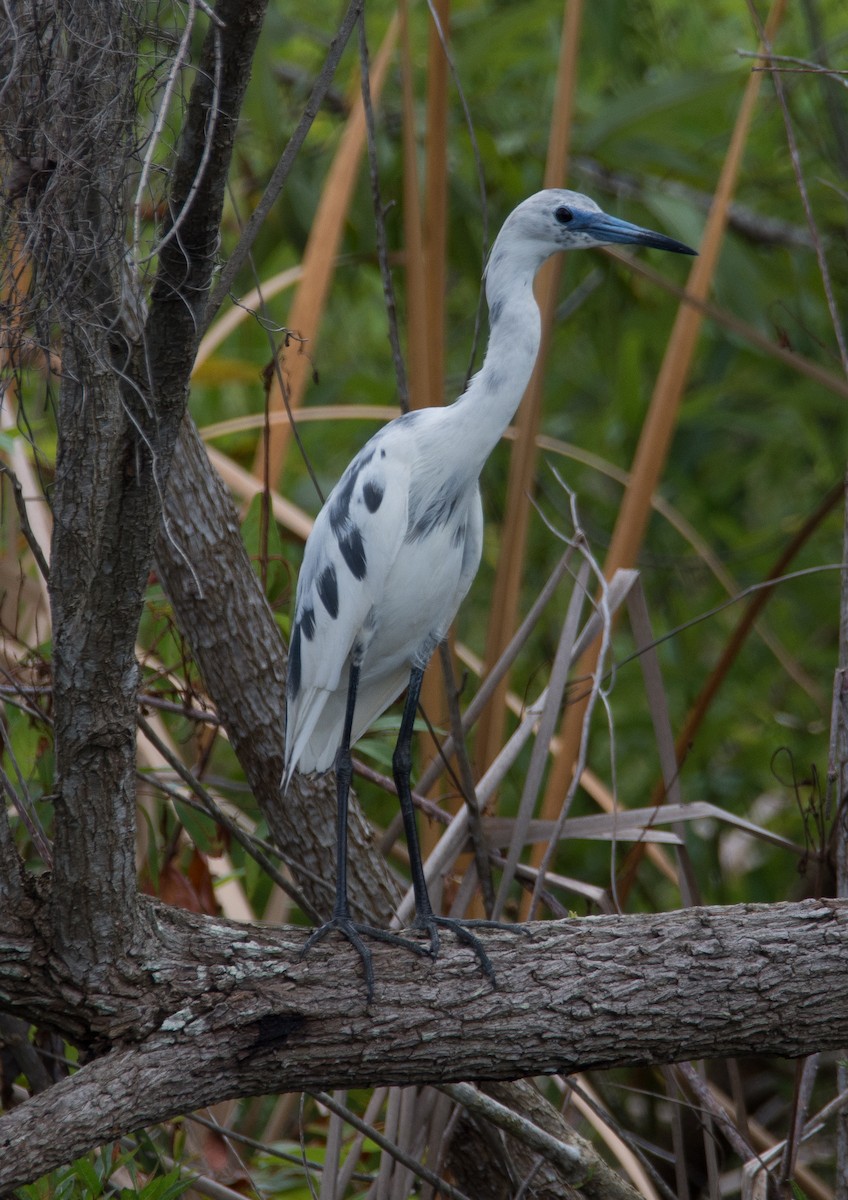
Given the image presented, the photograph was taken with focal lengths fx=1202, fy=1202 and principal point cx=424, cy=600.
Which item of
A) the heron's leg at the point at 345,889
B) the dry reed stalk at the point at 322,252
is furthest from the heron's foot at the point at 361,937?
the dry reed stalk at the point at 322,252

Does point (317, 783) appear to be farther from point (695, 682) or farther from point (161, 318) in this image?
point (695, 682)

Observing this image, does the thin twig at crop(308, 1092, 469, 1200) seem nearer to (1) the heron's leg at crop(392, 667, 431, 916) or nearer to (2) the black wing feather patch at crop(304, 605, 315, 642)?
(1) the heron's leg at crop(392, 667, 431, 916)

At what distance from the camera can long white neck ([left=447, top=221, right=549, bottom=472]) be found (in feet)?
4.71

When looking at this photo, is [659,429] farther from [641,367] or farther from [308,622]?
[641,367]

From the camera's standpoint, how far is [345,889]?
4.73ft

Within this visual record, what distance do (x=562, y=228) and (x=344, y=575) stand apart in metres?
0.50

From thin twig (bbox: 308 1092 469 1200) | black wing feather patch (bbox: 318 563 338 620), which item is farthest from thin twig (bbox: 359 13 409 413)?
thin twig (bbox: 308 1092 469 1200)

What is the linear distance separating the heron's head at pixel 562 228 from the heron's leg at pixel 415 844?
A: 1.86 feet

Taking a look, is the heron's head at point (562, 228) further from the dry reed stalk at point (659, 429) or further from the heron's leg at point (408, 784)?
the heron's leg at point (408, 784)

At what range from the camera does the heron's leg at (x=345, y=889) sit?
1.24 metres

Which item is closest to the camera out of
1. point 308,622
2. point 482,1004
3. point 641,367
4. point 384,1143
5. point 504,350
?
point 482,1004

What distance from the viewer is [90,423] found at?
0.93 meters

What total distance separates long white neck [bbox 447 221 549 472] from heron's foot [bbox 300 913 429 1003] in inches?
22.6

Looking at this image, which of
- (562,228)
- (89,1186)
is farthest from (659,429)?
(89,1186)
